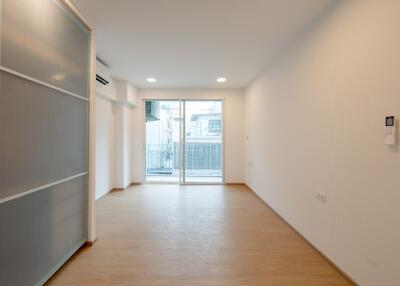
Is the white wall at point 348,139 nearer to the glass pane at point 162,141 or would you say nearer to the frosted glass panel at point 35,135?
the frosted glass panel at point 35,135

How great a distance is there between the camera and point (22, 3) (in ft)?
5.50

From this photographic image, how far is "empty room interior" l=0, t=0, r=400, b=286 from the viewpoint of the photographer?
5.47 ft

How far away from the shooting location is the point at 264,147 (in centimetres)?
457

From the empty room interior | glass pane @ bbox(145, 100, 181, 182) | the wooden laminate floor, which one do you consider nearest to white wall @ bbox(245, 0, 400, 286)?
the empty room interior

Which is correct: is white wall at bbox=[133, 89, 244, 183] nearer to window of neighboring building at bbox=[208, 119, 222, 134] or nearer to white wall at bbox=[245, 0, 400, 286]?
window of neighboring building at bbox=[208, 119, 222, 134]

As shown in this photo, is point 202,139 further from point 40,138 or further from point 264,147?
point 40,138

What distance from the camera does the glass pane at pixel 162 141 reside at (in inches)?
257

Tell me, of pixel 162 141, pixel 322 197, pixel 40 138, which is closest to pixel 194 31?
pixel 40 138

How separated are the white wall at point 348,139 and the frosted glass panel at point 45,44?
263 cm

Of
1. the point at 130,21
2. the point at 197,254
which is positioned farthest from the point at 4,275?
the point at 130,21

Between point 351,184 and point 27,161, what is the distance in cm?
265

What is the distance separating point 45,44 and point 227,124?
4.81 metres

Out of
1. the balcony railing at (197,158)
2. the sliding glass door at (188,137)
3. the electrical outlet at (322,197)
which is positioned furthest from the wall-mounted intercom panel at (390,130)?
the balcony railing at (197,158)

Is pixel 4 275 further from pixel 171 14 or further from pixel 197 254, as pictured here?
pixel 171 14
